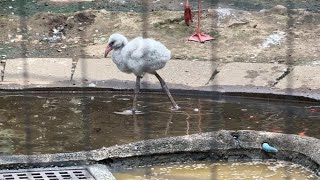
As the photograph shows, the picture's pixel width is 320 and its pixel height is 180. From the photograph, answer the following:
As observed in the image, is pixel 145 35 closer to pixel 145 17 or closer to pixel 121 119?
pixel 145 17

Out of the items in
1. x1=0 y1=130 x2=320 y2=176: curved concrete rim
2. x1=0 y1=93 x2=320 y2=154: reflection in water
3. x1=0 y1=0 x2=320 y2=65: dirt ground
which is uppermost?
x1=0 y1=0 x2=320 y2=65: dirt ground

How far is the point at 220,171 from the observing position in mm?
4148

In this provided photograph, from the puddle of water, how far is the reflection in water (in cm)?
56

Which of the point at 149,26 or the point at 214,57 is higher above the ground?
the point at 149,26

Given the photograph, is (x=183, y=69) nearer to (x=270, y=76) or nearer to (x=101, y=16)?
(x=270, y=76)

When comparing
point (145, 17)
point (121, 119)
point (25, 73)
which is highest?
point (145, 17)

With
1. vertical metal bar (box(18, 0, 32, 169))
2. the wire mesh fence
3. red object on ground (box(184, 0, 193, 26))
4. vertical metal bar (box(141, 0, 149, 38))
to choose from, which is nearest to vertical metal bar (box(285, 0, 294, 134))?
the wire mesh fence

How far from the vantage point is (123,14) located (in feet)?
24.4

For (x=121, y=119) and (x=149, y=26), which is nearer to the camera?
(x=121, y=119)

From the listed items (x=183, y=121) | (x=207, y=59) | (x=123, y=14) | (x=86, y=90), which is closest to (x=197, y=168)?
(x=183, y=121)

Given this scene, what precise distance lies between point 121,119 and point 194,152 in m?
1.07

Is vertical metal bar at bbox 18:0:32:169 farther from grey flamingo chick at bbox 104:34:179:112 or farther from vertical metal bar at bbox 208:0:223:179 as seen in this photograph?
vertical metal bar at bbox 208:0:223:179

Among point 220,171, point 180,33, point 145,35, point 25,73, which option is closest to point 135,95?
point 25,73

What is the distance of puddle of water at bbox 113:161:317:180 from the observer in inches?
159
